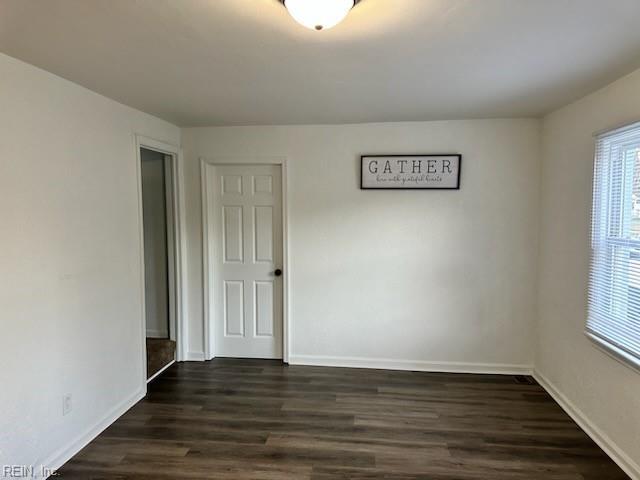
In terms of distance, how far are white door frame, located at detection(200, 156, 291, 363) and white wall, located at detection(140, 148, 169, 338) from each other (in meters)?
0.53

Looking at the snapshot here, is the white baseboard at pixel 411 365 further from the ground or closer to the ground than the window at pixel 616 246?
closer to the ground

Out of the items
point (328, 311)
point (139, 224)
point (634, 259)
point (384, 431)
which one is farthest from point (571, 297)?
point (139, 224)

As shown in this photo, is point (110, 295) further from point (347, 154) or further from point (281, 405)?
point (347, 154)

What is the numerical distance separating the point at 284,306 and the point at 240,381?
0.80 m

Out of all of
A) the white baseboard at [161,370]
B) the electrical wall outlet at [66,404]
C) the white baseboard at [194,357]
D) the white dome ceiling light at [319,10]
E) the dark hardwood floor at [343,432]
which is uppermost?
the white dome ceiling light at [319,10]

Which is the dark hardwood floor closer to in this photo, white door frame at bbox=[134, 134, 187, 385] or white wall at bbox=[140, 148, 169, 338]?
white door frame at bbox=[134, 134, 187, 385]

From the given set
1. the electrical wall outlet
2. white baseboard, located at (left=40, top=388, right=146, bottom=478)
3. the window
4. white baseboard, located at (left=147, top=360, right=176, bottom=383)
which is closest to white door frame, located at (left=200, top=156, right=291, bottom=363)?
white baseboard, located at (left=147, top=360, right=176, bottom=383)

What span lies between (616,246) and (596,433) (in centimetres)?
126

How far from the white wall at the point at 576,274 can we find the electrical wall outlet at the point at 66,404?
11.1 feet

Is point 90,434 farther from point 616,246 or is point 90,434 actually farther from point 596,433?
point 616,246

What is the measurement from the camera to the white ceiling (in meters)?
1.56

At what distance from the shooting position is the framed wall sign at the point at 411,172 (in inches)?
141

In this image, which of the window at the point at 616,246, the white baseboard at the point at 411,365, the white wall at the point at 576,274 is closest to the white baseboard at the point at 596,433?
the white wall at the point at 576,274

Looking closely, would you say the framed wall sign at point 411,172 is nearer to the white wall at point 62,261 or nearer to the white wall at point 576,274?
the white wall at point 576,274
